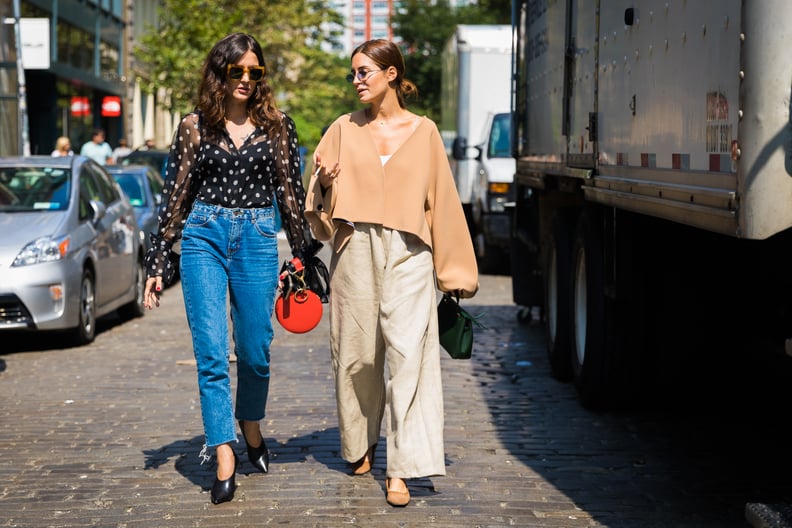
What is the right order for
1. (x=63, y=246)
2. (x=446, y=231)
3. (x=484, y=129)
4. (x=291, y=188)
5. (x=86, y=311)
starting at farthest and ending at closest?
1. (x=484, y=129)
2. (x=86, y=311)
3. (x=63, y=246)
4. (x=291, y=188)
5. (x=446, y=231)

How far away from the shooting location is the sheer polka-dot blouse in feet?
19.5

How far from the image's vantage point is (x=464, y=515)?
18.5ft

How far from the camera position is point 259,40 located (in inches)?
1618

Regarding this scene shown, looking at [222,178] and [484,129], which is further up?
[484,129]

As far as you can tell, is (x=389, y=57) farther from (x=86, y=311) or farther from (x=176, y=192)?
(x=86, y=311)

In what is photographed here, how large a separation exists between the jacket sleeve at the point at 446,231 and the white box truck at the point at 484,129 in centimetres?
1247

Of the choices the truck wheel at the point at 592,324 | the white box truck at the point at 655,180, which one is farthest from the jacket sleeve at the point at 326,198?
the truck wheel at the point at 592,324

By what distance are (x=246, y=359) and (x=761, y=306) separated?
231 cm

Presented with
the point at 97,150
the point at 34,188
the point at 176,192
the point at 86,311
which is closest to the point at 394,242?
the point at 176,192

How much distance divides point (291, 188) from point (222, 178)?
0.29m

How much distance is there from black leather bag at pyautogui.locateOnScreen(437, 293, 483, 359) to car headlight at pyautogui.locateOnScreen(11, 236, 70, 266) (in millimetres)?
5607

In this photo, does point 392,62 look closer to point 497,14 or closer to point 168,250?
point 168,250

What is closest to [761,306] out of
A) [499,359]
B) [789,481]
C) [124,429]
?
[789,481]

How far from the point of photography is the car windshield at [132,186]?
17328 millimetres
